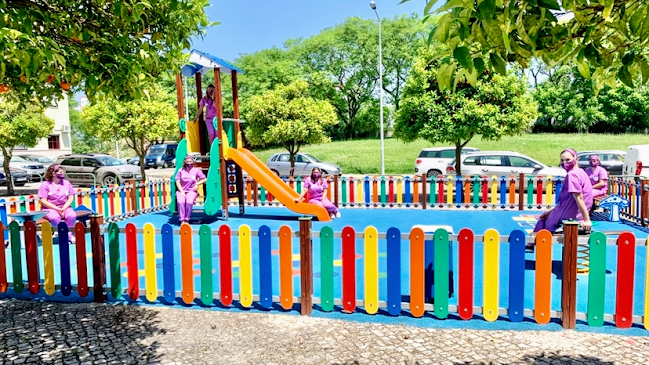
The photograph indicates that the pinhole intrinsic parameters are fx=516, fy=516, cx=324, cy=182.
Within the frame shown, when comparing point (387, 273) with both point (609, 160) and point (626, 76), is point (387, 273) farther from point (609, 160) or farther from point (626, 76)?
point (609, 160)

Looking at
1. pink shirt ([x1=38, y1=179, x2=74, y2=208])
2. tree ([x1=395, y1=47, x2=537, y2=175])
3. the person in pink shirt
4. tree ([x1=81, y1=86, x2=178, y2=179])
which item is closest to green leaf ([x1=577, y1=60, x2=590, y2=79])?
pink shirt ([x1=38, y1=179, x2=74, y2=208])

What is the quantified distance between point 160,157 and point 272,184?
94.7ft

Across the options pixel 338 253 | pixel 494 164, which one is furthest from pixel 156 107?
pixel 338 253

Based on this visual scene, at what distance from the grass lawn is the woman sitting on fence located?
84.1ft

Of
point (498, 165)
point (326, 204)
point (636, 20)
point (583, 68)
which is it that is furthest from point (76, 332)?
point (498, 165)

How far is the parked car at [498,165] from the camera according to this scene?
19328 mm

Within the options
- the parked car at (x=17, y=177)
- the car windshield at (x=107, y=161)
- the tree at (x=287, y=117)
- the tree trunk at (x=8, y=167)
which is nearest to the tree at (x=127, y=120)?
the car windshield at (x=107, y=161)

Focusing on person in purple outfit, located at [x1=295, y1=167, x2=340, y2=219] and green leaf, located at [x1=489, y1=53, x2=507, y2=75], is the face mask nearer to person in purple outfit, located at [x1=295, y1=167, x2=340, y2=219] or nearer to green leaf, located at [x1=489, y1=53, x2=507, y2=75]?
green leaf, located at [x1=489, y1=53, x2=507, y2=75]

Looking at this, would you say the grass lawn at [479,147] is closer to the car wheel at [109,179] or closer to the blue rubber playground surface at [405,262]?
the car wheel at [109,179]

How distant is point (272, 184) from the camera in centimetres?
1200

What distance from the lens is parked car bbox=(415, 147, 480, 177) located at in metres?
22.7

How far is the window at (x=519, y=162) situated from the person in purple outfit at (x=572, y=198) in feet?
41.4

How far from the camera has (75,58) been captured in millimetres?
4766

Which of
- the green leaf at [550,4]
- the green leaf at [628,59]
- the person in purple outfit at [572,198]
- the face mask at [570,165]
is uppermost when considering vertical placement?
the green leaf at [550,4]
